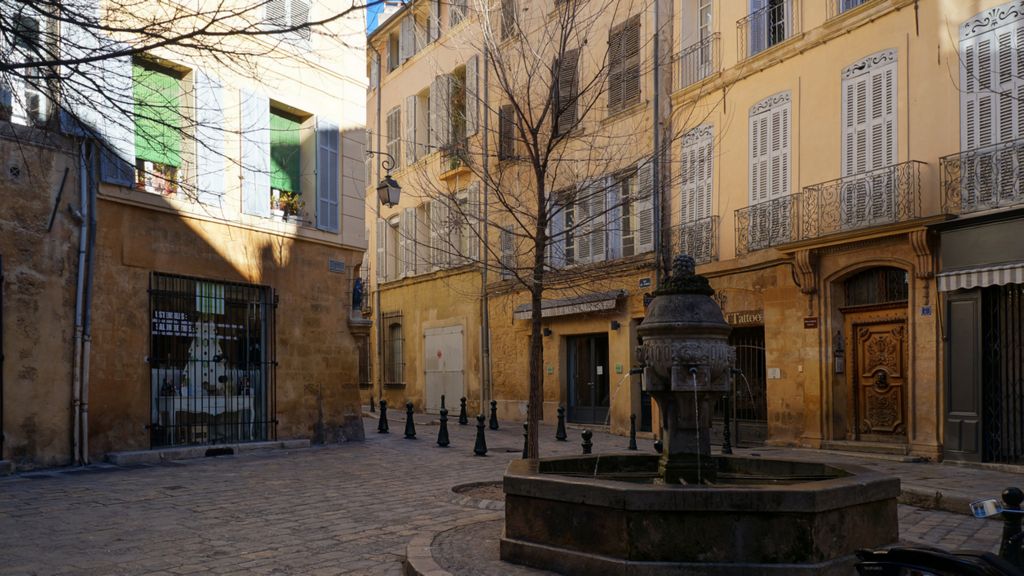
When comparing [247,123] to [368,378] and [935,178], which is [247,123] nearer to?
[935,178]

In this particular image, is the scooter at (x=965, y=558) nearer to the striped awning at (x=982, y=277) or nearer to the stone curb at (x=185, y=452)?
the striped awning at (x=982, y=277)

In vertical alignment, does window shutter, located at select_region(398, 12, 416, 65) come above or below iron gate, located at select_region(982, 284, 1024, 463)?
above

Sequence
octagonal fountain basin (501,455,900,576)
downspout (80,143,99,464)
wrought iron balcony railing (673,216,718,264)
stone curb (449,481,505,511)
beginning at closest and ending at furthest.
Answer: octagonal fountain basin (501,455,900,576), stone curb (449,481,505,511), downspout (80,143,99,464), wrought iron balcony railing (673,216,718,264)

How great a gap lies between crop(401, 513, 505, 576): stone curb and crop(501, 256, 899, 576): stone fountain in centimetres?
55

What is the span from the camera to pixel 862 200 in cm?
1516

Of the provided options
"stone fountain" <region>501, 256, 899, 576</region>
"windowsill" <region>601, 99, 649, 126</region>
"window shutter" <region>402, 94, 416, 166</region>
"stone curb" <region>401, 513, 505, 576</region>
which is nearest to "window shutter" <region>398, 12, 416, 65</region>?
"window shutter" <region>402, 94, 416, 166</region>

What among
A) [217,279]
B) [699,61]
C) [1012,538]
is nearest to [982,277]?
[699,61]

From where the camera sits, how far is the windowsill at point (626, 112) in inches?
792

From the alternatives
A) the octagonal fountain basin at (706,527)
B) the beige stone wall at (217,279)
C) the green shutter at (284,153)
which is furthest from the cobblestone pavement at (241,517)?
the green shutter at (284,153)

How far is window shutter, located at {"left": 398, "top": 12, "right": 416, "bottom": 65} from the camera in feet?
96.4

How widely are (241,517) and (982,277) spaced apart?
11.2 m

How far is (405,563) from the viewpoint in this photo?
20.6ft

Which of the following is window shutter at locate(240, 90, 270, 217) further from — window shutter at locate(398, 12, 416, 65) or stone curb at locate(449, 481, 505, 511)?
window shutter at locate(398, 12, 416, 65)

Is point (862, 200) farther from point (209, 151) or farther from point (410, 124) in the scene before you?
point (410, 124)
